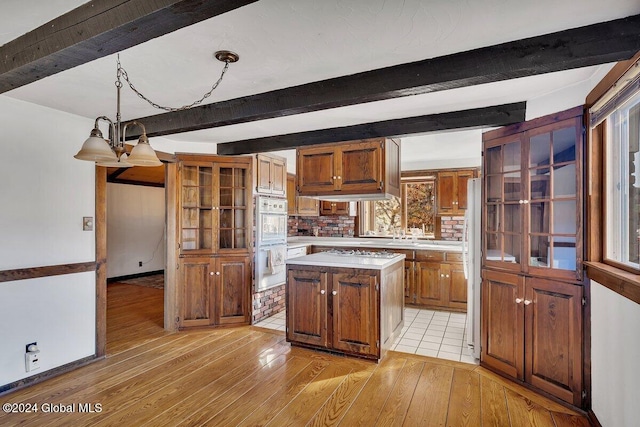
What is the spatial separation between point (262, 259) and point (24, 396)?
241 cm

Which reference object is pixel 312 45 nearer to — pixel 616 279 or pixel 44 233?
pixel 616 279

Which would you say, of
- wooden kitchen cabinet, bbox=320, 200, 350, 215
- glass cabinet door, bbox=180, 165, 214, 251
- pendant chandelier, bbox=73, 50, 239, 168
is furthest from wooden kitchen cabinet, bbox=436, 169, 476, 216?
pendant chandelier, bbox=73, 50, 239, 168

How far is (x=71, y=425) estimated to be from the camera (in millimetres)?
2143

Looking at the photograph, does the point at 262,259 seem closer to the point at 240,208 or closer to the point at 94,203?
the point at 240,208

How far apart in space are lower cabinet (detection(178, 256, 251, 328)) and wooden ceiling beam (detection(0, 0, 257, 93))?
2.53 meters

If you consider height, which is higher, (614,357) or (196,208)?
(196,208)

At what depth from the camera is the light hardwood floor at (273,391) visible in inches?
86.8

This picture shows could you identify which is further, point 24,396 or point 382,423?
point 24,396

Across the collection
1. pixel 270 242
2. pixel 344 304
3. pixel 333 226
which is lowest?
pixel 344 304

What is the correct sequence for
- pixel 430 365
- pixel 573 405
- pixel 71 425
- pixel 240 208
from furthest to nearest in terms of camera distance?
pixel 240 208
pixel 430 365
pixel 573 405
pixel 71 425

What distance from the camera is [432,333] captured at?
3.85 m

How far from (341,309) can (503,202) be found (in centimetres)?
167

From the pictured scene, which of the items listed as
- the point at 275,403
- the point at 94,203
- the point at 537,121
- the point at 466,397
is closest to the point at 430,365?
A: the point at 466,397

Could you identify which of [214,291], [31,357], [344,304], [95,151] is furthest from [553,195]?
[31,357]
